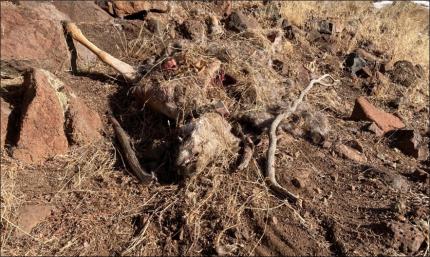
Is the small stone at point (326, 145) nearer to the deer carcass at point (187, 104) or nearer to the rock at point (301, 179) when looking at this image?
the rock at point (301, 179)

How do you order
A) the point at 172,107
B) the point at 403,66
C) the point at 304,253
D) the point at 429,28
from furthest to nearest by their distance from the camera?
1. the point at 429,28
2. the point at 403,66
3. the point at 172,107
4. the point at 304,253

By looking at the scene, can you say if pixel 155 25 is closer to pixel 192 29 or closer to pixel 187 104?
pixel 192 29

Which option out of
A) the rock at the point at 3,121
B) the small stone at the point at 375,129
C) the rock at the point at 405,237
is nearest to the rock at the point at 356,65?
the small stone at the point at 375,129

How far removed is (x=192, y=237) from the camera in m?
2.95

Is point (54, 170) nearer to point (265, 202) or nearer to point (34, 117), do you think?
point (34, 117)

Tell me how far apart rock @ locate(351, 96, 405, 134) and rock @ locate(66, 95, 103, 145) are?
74.3 inches

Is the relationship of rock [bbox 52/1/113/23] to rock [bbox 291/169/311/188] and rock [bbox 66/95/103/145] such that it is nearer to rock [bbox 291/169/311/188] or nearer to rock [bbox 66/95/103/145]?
rock [bbox 66/95/103/145]

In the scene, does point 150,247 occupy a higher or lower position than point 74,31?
lower

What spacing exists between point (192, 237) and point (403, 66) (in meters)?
3.19

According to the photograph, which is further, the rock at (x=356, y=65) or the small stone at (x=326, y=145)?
the rock at (x=356, y=65)

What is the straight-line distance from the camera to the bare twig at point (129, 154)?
3.32 metres

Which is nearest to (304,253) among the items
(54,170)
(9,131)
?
(54,170)

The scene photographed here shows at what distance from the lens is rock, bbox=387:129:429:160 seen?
392 centimetres

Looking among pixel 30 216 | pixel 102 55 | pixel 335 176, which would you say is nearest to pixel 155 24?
pixel 102 55
